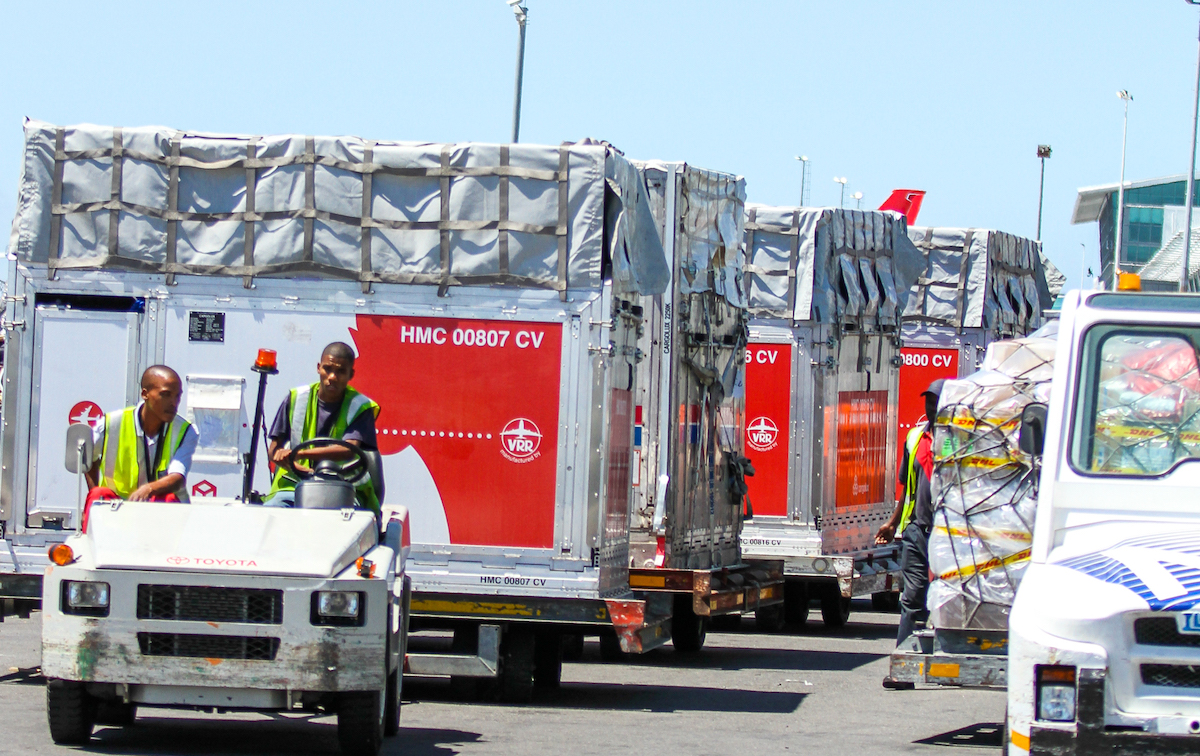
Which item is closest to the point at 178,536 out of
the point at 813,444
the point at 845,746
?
the point at 845,746

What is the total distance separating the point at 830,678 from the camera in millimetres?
13508

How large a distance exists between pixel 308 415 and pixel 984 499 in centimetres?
362

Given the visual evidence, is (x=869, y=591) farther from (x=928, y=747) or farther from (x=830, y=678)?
(x=928, y=747)

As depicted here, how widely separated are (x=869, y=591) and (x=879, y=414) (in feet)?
7.30

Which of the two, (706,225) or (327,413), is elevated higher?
(706,225)

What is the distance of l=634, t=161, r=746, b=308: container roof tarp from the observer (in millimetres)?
13586

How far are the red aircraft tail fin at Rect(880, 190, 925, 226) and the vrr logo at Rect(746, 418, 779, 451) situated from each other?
11271mm

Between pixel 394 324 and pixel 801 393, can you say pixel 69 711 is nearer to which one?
pixel 394 324

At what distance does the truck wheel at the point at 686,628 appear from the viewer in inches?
583

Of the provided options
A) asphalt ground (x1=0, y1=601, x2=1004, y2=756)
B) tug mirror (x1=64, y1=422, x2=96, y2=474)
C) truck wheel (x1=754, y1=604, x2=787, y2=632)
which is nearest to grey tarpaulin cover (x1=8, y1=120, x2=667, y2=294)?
tug mirror (x1=64, y1=422, x2=96, y2=474)

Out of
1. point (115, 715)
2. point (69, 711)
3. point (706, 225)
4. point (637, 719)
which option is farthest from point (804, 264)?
point (69, 711)

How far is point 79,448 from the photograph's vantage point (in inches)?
361

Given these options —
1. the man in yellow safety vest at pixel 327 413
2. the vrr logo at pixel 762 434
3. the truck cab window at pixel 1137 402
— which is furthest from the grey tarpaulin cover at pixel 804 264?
the truck cab window at pixel 1137 402

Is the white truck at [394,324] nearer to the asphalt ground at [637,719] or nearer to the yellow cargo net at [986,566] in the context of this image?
the asphalt ground at [637,719]
